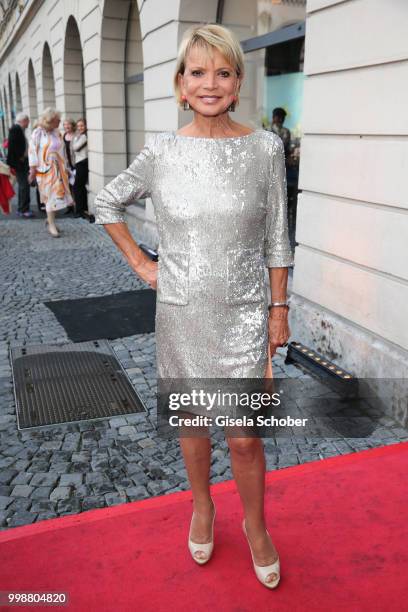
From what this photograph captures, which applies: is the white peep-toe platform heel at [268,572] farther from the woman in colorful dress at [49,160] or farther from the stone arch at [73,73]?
the stone arch at [73,73]

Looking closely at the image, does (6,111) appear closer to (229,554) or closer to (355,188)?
(355,188)

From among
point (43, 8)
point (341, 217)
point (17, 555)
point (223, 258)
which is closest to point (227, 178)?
point (223, 258)

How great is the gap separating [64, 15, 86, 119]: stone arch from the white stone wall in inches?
433

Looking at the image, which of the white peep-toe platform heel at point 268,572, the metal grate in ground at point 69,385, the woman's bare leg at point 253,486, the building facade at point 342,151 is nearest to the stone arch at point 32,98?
the building facade at point 342,151

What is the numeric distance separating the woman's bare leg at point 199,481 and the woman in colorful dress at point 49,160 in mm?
7444

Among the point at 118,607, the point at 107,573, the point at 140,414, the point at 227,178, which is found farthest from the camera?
the point at 140,414

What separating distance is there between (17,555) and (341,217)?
301cm

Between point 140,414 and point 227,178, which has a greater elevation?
point 227,178

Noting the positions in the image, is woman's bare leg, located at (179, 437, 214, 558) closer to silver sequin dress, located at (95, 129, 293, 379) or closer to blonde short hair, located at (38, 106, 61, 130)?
silver sequin dress, located at (95, 129, 293, 379)

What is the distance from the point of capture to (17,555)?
90.7 inches

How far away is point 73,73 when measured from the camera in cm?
1413

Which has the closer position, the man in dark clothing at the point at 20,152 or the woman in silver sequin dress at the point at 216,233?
the woman in silver sequin dress at the point at 216,233

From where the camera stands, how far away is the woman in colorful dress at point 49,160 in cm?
858

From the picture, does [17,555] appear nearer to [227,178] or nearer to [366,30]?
[227,178]
